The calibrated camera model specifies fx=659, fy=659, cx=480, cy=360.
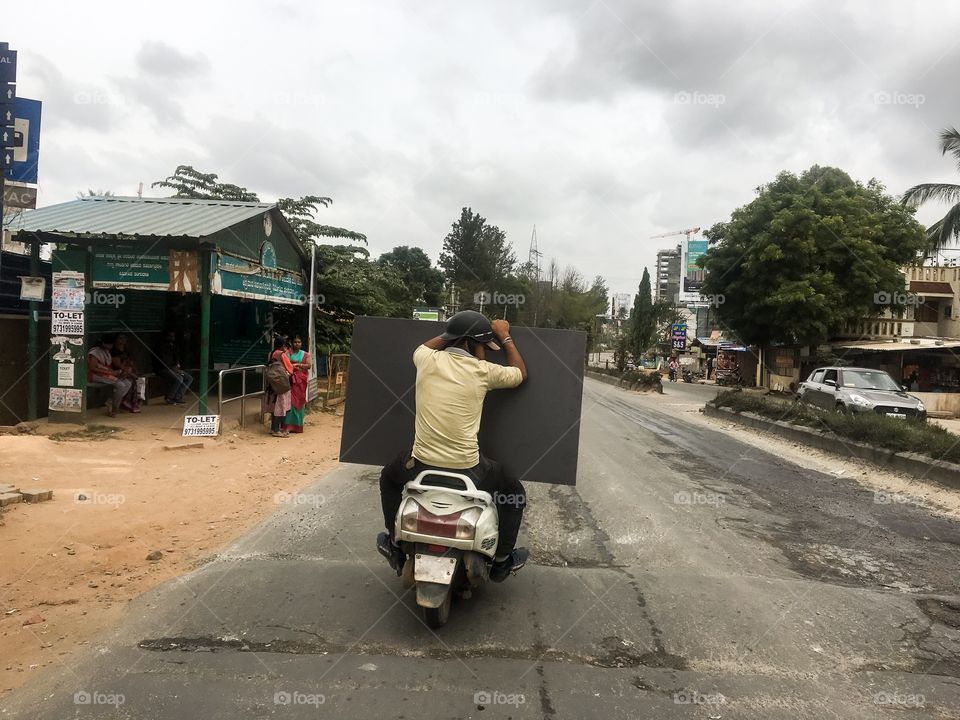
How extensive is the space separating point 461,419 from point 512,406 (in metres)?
0.53

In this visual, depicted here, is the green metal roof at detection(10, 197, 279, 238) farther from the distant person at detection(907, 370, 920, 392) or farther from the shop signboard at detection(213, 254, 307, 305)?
the distant person at detection(907, 370, 920, 392)

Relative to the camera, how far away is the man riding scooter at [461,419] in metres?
3.91

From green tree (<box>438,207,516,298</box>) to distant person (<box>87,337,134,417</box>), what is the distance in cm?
4847

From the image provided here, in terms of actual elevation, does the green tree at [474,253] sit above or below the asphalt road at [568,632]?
above

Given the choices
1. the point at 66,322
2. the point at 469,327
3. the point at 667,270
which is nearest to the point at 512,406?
the point at 469,327

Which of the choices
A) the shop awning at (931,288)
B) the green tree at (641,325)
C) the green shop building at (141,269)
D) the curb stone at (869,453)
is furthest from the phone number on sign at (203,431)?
the shop awning at (931,288)

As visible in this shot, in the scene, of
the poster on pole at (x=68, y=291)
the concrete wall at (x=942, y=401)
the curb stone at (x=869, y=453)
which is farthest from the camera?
the concrete wall at (x=942, y=401)

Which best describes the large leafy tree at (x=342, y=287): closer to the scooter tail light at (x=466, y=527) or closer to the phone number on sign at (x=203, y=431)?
the phone number on sign at (x=203, y=431)

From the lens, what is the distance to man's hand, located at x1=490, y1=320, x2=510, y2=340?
4203 millimetres

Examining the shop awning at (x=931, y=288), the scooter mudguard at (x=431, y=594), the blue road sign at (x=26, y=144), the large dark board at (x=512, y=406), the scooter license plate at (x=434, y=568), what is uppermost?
the shop awning at (x=931, y=288)

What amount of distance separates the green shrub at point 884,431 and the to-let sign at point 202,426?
1079 cm

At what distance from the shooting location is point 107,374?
11500 mm

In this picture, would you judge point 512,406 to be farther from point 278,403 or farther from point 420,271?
point 420,271

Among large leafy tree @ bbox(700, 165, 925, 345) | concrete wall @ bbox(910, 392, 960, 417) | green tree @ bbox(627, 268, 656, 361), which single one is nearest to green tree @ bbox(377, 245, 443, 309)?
green tree @ bbox(627, 268, 656, 361)
